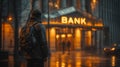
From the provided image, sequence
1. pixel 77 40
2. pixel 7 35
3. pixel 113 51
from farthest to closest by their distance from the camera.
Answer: pixel 77 40 → pixel 7 35 → pixel 113 51

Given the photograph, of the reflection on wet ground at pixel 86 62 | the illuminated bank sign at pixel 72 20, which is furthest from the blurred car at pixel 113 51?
the illuminated bank sign at pixel 72 20

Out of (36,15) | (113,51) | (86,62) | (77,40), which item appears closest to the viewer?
(36,15)

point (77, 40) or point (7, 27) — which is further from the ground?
point (7, 27)

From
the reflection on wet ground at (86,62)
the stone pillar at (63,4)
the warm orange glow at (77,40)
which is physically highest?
the stone pillar at (63,4)

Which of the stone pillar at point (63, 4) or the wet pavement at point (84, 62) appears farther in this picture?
the stone pillar at point (63, 4)

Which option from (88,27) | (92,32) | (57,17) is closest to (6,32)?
(57,17)

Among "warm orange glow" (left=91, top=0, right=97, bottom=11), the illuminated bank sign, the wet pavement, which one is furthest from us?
"warm orange glow" (left=91, top=0, right=97, bottom=11)

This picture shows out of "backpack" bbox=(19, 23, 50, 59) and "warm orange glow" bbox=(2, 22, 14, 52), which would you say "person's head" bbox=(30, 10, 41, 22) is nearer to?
"backpack" bbox=(19, 23, 50, 59)

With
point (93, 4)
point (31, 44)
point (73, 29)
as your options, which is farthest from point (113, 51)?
point (31, 44)

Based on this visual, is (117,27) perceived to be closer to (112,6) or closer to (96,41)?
(112,6)

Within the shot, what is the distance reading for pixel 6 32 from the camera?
60250 millimetres

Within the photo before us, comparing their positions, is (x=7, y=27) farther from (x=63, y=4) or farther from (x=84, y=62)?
(x=84, y=62)

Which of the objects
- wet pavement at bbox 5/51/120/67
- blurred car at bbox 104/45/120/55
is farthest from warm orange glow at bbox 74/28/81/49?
wet pavement at bbox 5/51/120/67

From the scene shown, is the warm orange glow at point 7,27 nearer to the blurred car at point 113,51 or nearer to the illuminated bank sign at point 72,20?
the illuminated bank sign at point 72,20
